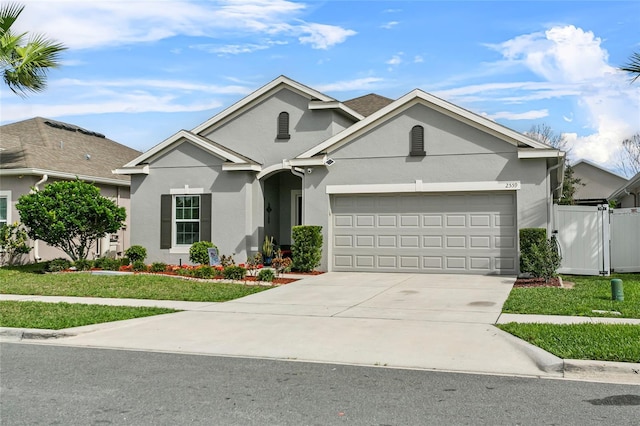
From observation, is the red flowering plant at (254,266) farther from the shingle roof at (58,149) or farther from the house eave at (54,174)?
the shingle roof at (58,149)

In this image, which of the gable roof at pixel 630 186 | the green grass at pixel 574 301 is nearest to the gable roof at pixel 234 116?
the green grass at pixel 574 301

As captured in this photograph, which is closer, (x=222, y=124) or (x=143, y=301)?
(x=143, y=301)

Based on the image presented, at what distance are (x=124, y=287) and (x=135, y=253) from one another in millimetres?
5356

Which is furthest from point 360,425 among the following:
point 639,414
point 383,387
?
point 639,414

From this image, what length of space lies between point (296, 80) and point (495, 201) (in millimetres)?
8128

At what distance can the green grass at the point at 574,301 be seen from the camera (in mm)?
10633

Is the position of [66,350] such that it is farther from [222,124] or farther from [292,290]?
[222,124]

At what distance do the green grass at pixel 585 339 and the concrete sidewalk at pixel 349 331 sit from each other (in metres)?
0.22

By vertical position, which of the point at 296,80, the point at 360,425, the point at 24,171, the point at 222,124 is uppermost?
the point at 296,80

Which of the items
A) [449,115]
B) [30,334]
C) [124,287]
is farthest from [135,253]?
[449,115]

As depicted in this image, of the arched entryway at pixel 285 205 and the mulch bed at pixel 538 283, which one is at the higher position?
the arched entryway at pixel 285 205

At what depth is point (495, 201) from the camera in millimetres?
17156

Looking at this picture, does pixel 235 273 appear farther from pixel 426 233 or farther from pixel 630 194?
pixel 630 194

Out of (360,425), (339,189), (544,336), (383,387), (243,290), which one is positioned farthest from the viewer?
(339,189)
